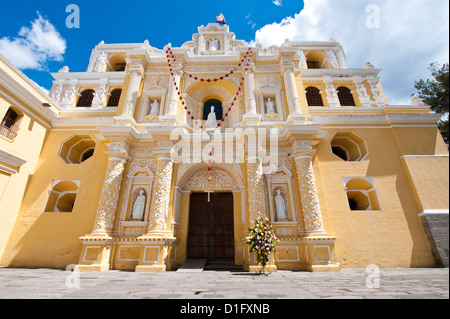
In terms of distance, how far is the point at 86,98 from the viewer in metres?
12.6

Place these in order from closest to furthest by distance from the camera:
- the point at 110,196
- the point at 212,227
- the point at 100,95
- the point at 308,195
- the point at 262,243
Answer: the point at 262,243
the point at 308,195
the point at 110,196
the point at 212,227
the point at 100,95

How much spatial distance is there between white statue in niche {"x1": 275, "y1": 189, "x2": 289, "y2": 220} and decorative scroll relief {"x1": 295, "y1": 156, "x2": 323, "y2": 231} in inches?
30.5

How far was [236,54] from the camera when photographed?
487 inches

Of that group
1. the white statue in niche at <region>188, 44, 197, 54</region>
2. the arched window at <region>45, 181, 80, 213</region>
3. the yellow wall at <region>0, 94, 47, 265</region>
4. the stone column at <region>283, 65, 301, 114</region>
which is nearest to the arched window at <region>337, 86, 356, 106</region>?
the stone column at <region>283, 65, 301, 114</region>

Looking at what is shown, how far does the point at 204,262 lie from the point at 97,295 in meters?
5.42

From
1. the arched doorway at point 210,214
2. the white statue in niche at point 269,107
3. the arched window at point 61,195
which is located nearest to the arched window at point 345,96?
the white statue in niche at point 269,107

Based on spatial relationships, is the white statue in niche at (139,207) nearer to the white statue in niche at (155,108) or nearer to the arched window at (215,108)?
the white statue in niche at (155,108)

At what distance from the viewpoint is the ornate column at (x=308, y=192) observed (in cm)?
798

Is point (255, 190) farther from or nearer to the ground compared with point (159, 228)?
farther from the ground

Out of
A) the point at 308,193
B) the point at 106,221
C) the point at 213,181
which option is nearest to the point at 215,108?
the point at 213,181

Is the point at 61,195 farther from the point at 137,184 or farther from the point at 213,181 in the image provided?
the point at 213,181

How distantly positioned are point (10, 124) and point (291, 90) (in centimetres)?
1313
